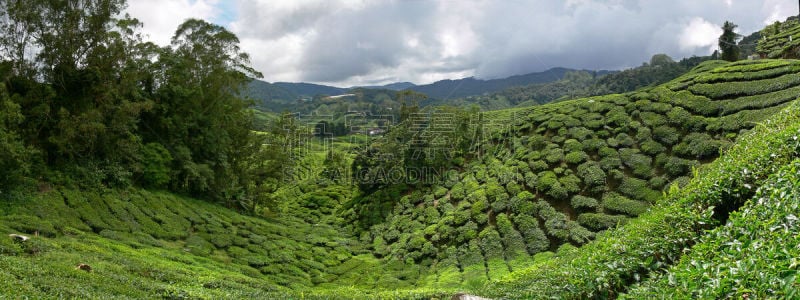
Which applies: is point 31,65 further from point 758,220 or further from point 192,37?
point 758,220

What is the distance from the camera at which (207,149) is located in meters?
28.4

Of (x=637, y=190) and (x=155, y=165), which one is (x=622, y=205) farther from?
(x=155, y=165)

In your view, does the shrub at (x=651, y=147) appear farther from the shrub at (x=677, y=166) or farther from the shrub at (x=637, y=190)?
the shrub at (x=637, y=190)

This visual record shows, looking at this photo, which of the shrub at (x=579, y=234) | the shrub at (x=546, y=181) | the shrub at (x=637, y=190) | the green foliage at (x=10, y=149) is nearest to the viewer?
the green foliage at (x=10, y=149)

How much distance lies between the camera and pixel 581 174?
2094 cm

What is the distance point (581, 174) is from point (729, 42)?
123ft

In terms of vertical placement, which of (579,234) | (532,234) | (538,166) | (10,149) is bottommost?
(532,234)

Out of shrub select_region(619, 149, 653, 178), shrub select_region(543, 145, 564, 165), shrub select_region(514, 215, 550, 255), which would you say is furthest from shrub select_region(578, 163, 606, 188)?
shrub select_region(514, 215, 550, 255)

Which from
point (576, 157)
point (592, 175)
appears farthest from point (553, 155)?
point (592, 175)

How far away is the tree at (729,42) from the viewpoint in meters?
41.5

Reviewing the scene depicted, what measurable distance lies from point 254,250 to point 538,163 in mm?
15973

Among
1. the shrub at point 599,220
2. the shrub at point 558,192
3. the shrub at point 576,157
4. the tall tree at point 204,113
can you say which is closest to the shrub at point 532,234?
the shrub at point 558,192

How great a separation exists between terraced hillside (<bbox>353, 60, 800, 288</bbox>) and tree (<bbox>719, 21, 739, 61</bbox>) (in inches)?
866

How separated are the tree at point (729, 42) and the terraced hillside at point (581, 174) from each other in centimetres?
2199
